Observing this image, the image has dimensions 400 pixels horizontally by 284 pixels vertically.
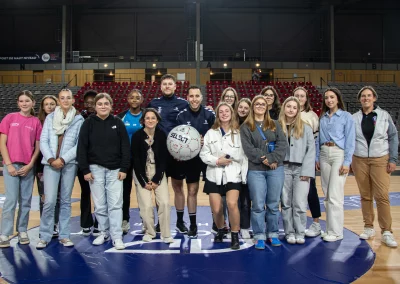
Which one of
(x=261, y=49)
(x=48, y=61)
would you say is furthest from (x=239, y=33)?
(x=48, y=61)

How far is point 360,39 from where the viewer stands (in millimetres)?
22891

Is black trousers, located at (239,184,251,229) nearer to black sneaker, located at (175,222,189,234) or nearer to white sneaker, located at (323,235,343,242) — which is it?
black sneaker, located at (175,222,189,234)

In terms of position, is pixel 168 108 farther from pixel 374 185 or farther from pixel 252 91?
pixel 252 91

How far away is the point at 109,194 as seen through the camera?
409 cm

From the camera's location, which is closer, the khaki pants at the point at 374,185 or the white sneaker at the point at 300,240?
the white sneaker at the point at 300,240

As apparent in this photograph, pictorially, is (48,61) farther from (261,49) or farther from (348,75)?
(348,75)

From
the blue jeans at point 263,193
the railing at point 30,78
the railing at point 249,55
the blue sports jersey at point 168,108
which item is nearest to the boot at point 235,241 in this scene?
the blue jeans at point 263,193

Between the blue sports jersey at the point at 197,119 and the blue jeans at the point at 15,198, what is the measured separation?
72.2 inches

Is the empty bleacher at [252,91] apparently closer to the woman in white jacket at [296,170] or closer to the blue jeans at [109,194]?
the woman in white jacket at [296,170]

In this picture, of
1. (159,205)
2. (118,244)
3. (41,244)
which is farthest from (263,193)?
(41,244)

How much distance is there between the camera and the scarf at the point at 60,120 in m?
4.09

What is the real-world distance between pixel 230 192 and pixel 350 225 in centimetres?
201

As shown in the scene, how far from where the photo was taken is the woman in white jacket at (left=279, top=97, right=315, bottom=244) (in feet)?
13.6

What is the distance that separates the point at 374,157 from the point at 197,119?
2094mm
